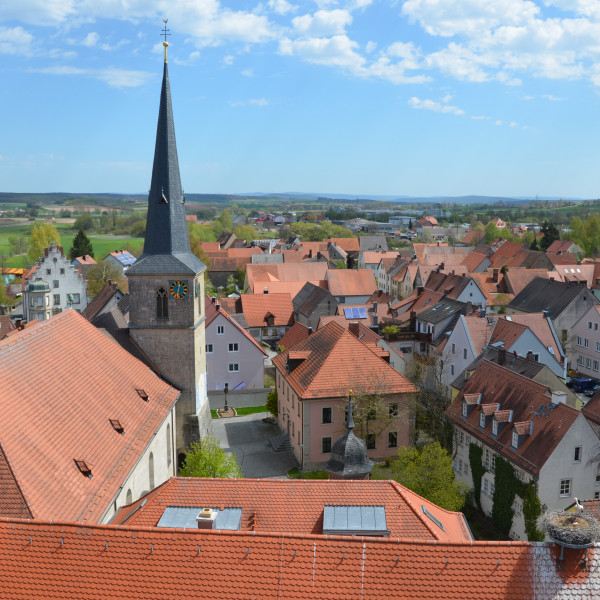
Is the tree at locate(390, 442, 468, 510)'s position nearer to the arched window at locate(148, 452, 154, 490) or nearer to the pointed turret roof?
the arched window at locate(148, 452, 154, 490)

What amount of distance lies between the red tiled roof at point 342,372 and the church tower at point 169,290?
7.96 m

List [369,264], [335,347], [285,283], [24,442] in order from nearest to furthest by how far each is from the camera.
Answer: [24,442], [335,347], [285,283], [369,264]

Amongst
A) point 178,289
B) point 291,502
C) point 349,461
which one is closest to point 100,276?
point 178,289

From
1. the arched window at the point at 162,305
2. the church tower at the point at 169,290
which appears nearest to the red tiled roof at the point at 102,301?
the church tower at the point at 169,290

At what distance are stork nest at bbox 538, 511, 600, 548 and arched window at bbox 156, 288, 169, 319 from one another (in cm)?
2717

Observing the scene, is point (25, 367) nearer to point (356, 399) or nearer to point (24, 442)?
point (24, 442)

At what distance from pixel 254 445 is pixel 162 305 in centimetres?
1497

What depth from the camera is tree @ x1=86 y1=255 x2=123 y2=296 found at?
341 feet

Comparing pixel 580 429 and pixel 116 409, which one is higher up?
pixel 116 409

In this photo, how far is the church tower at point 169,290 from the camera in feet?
125

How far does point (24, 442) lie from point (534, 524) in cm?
2504

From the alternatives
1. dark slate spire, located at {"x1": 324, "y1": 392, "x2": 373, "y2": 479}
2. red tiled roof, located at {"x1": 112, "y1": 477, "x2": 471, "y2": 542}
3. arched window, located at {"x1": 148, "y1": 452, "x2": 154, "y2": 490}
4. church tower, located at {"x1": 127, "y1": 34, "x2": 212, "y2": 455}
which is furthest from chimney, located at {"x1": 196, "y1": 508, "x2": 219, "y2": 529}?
church tower, located at {"x1": 127, "y1": 34, "x2": 212, "y2": 455}

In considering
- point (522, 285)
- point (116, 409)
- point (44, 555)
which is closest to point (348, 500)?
point (44, 555)

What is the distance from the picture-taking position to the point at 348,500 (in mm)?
23016
